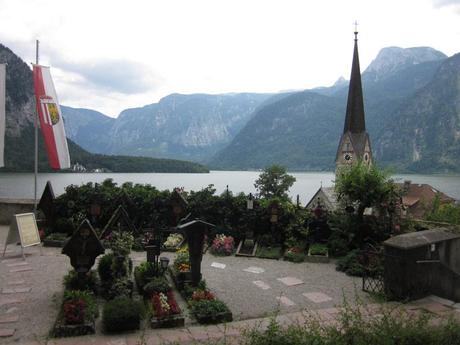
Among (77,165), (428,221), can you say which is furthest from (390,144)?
(428,221)

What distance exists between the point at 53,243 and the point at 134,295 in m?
6.53

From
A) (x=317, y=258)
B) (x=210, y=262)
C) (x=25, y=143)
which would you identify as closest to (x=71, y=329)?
(x=210, y=262)

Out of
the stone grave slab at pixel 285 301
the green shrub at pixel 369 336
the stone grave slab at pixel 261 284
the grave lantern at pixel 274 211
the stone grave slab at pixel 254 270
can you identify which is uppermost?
the grave lantern at pixel 274 211

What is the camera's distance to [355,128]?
45.1m

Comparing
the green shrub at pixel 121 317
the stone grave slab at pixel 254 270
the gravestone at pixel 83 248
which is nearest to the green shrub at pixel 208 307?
the green shrub at pixel 121 317

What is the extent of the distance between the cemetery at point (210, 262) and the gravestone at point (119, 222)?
1.6 inches

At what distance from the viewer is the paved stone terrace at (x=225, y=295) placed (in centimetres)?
741

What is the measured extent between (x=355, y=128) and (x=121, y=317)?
41038 mm

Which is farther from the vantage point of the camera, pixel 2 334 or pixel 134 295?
pixel 134 295

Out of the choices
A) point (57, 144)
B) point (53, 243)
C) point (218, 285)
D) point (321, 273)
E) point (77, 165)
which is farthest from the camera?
point (77, 165)

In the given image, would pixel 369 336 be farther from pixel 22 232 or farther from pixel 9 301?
pixel 22 232

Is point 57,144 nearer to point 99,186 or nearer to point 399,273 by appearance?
point 99,186

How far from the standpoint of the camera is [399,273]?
9484mm

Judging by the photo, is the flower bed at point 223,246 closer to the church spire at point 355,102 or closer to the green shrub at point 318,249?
the green shrub at point 318,249
